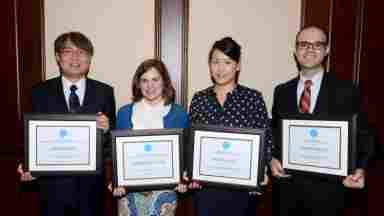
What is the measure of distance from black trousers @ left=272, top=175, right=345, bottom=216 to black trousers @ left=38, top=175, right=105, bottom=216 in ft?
3.93

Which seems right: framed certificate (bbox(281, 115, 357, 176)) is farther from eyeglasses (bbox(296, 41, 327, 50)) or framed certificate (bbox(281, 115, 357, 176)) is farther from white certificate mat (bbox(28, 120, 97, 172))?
white certificate mat (bbox(28, 120, 97, 172))

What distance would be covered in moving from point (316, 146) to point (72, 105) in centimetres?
142

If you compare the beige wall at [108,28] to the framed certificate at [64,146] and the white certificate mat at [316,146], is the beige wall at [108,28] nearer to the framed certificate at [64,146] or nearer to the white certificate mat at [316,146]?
the framed certificate at [64,146]

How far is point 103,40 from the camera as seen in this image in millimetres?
2777

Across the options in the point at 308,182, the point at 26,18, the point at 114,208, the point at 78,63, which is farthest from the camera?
the point at 114,208

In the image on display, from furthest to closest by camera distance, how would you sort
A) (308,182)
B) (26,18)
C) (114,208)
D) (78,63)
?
(114,208) → (26,18) → (78,63) → (308,182)

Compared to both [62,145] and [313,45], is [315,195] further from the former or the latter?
[62,145]

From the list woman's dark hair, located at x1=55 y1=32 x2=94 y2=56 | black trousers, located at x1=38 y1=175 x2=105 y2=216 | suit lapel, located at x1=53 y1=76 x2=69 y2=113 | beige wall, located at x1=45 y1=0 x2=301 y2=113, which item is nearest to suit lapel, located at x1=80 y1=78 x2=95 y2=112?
suit lapel, located at x1=53 y1=76 x2=69 y2=113

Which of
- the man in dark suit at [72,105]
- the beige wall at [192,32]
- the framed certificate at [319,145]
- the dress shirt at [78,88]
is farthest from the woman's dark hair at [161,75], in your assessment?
the framed certificate at [319,145]

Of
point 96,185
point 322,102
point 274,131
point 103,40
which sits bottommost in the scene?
point 96,185

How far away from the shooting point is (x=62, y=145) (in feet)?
6.83

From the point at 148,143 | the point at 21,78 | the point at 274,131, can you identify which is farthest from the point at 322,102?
the point at 21,78

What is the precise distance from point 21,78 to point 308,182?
83.9 inches

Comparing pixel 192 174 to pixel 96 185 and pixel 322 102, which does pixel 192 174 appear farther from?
pixel 322 102
